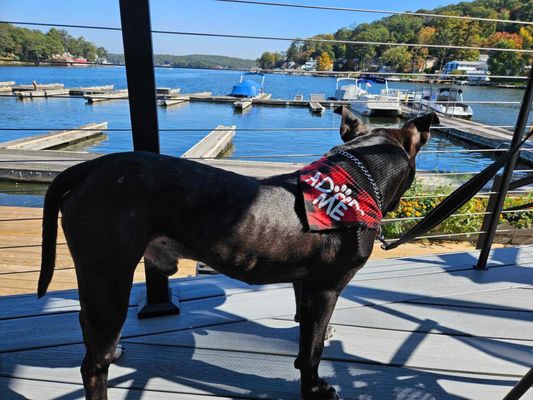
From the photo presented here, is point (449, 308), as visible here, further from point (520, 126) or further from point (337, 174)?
point (337, 174)

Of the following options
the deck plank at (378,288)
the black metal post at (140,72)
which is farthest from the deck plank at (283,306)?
the black metal post at (140,72)

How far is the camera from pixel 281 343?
163cm

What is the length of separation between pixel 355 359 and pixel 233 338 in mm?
548

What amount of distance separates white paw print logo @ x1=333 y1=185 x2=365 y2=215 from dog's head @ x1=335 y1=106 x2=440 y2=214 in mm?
170

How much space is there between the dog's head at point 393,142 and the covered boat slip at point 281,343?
676mm

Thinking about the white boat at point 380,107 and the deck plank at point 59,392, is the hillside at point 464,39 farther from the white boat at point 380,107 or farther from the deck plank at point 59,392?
the deck plank at point 59,392

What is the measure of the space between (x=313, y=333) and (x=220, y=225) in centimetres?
56

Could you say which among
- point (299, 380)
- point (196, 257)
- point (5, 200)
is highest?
point (196, 257)

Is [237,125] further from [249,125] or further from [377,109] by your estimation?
[377,109]

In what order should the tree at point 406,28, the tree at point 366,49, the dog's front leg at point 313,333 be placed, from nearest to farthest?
the dog's front leg at point 313,333, the tree at point 406,28, the tree at point 366,49

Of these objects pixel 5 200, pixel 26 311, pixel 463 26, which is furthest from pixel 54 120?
pixel 463 26

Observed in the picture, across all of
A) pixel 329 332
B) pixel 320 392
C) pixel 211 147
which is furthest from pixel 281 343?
pixel 211 147

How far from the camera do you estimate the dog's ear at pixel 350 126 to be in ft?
5.00

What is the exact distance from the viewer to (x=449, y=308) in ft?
6.28
